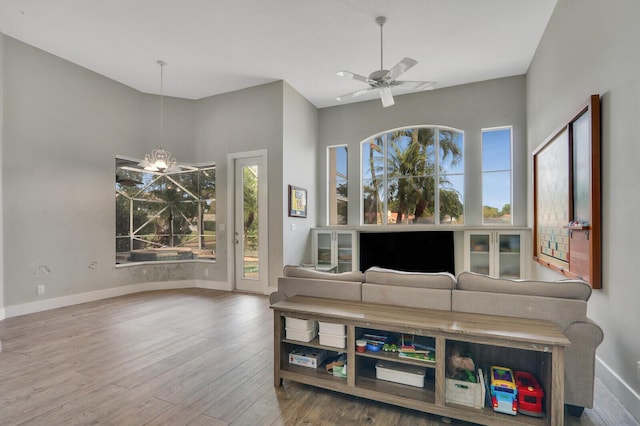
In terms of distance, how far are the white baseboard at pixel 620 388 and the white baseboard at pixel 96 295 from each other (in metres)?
4.99

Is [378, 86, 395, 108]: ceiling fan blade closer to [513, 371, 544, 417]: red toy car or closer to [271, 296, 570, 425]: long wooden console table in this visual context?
[271, 296, 570, 425]: long wooden console table

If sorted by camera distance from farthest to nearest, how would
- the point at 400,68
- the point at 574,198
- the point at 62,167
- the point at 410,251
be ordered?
the point at 410,251 < the point at 62,167 < the point at 400,68 < the point at 574,198

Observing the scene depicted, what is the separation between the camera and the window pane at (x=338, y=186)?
6.39 m

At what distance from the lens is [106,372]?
258cm

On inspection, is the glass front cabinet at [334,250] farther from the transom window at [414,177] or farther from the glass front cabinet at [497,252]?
the glass front cabinet at [497,252]

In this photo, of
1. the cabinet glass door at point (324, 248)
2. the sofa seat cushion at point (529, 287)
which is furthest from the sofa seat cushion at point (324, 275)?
the cabinet glass door at point (324, 248)

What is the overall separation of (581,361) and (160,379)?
2.88 metres

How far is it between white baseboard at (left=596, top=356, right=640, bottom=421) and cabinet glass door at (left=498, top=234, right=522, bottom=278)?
255cm

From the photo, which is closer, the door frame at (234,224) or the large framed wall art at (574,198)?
the large framed wall art at (574,198)

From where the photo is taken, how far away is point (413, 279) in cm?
230

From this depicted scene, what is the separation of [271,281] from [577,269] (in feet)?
13.4

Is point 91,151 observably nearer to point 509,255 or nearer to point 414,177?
point 414,177

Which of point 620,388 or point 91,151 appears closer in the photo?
point 620,388

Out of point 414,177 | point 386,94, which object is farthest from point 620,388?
A: point 414,177
